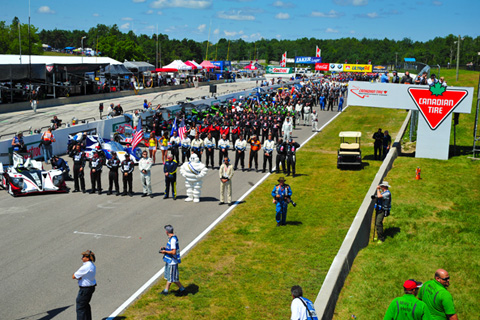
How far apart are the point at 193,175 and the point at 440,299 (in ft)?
37.0

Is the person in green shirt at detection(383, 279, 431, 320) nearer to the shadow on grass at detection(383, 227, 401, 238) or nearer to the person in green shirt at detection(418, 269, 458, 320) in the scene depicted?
the person in green shirt at detection(418, 269, 458, 320)

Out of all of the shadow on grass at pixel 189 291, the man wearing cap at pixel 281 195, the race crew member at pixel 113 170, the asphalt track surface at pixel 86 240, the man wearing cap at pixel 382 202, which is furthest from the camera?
the race crew member at pixel 113 170

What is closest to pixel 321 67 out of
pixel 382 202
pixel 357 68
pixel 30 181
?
pixel 357 68

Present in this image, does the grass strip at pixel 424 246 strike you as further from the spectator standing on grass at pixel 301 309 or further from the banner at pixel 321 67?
the banner at pixel 321 67

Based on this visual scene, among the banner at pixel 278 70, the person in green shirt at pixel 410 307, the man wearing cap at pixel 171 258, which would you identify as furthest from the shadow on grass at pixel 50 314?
the banner at pixel 278 70

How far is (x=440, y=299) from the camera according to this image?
6.61m

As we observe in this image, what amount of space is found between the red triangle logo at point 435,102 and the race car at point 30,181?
16361 mm

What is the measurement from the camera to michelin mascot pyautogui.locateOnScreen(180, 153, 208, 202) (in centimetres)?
1675

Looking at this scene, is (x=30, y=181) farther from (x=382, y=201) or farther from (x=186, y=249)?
(x=382, y=201)

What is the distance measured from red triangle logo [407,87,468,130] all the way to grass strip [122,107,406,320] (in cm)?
420

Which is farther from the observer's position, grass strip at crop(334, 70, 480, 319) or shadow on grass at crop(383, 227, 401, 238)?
shadow on grass at crop(383, 227, 401, 238)

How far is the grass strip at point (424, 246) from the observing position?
386 inches

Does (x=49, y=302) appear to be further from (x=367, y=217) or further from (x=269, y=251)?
(x=367, y=217)

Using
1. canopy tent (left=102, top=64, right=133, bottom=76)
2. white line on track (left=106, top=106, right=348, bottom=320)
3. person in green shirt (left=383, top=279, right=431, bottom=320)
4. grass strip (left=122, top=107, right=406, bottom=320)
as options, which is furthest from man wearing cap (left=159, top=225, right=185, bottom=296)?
canopy tent (left=102, top=64, right=133, bottom=76)
